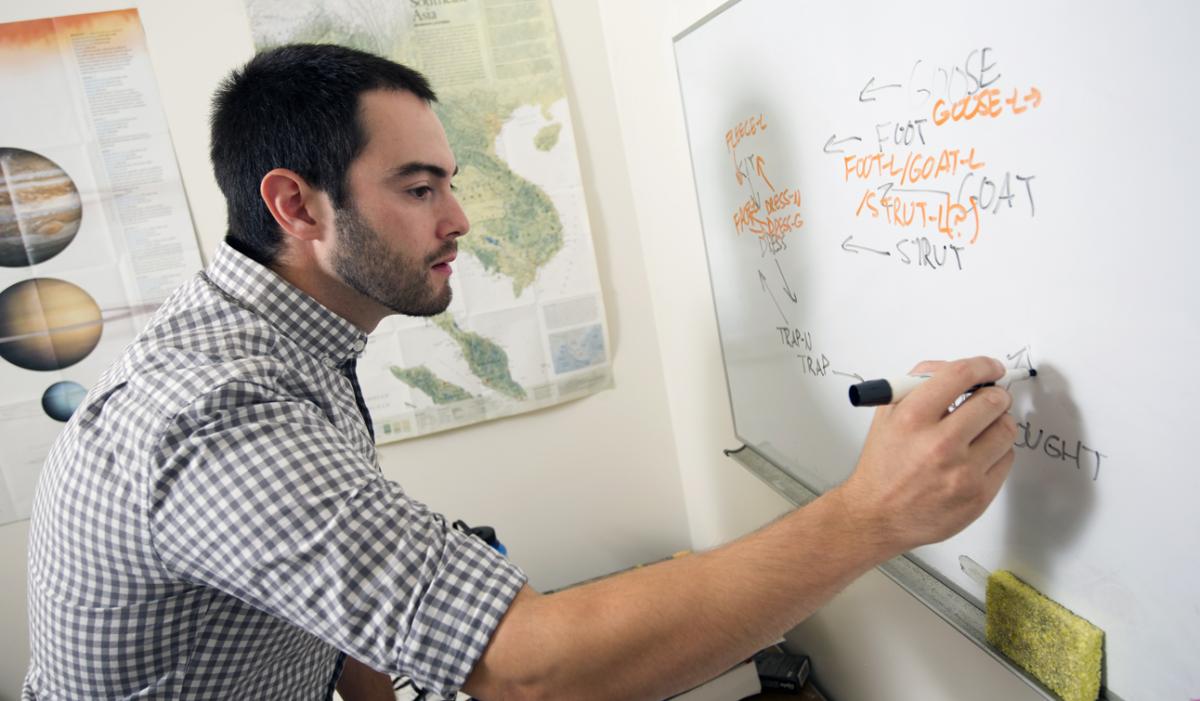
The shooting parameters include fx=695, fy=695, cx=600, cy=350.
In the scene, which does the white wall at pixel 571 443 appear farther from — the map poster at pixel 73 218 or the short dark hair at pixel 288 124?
the short dark hair at pixel 288 124

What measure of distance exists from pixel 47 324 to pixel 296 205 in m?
0.93

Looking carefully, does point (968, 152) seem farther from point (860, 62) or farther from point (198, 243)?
point (198, 243)

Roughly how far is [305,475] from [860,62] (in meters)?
0.66

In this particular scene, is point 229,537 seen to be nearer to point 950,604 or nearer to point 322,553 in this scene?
point 322,553

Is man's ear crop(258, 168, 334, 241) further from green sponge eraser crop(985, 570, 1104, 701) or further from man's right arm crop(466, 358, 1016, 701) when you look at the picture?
green sponge eraser crop(985, 570, 1104, 701)

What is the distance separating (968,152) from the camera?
61 cm

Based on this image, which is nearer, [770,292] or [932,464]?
[932,464]

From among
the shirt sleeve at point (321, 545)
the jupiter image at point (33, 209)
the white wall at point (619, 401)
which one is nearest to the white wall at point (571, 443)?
the white wall at point (619, 401)

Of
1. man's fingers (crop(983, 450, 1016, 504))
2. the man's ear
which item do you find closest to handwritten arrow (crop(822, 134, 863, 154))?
man's fingers (crop(983, 450, 1016, 504))

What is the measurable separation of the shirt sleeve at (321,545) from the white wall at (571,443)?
3.39 ft

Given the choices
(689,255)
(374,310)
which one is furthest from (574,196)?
(374,310)

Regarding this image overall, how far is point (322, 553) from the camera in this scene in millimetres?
548

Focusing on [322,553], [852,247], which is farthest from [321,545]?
[852,247]

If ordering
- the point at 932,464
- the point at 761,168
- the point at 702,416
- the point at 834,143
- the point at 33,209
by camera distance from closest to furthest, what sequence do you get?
the point at 932,464
the point at 834,143
the point at 761,168
the point at 33,209
the point at 702,416
